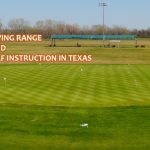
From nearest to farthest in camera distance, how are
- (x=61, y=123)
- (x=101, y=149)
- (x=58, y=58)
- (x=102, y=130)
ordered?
(x=101, y=149)
(x=102, y=130)
(x=61, y=123)
(x=58, y=58)

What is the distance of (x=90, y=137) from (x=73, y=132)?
2.51ft

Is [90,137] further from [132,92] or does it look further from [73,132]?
[132,92]

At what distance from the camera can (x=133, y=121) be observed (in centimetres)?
1352

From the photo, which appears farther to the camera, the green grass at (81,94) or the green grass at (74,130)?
the green grass at (81,94)

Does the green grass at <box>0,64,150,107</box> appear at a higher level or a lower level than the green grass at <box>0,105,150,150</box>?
lower

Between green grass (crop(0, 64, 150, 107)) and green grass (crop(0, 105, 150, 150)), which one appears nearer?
green grass (crop(0, 105, 150, 150))

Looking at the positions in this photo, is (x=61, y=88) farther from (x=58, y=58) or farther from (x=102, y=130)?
(x=58, y=58)

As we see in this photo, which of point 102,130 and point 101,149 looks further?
point 102,130

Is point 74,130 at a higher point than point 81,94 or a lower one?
higher

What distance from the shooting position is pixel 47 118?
46.5ft

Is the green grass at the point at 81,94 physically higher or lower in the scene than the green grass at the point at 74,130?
lower

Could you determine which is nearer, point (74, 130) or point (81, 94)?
point (74, 130)

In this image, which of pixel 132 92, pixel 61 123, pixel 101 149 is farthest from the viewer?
pixel 132 92

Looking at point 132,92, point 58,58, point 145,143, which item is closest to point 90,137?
point 145,143
